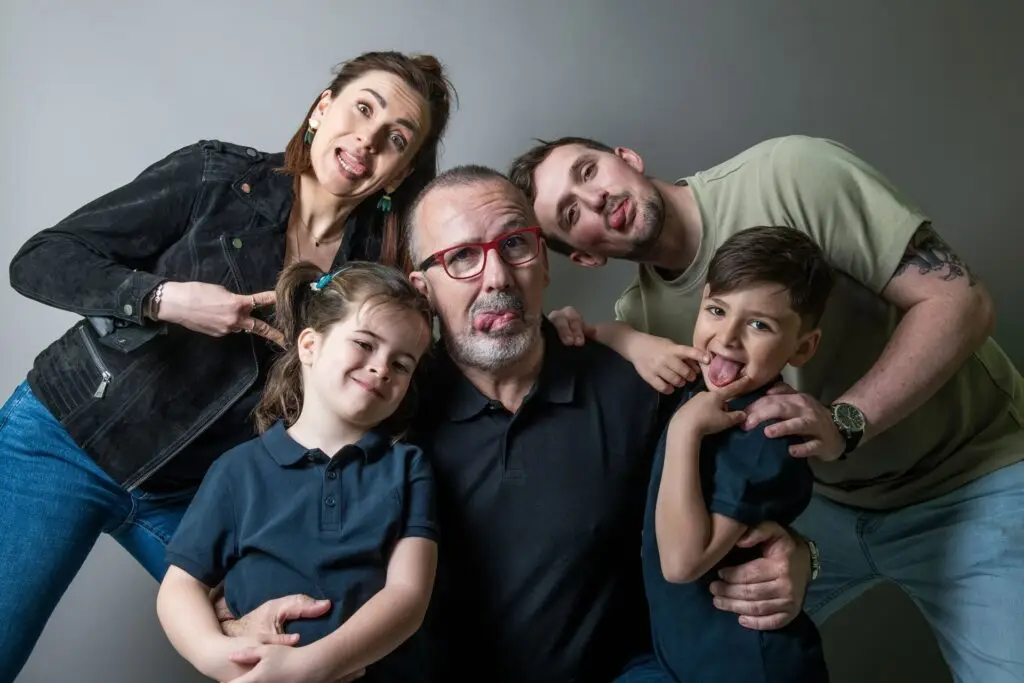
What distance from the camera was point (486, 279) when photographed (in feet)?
5.70

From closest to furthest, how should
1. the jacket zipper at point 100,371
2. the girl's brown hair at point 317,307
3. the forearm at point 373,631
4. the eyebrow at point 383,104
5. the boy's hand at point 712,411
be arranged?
the forearm at point 373,631
the boy's hand at point 712,411
the girl's brown hair at point 317,307
the jacket zipper at point 100,371
the eyebrow at point 383,104

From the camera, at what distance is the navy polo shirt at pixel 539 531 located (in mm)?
1702

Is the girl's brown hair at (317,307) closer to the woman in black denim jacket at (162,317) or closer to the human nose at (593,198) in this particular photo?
the woman in black denim jacket at (162,317)

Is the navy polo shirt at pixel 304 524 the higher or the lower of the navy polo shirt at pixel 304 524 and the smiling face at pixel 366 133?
the lower

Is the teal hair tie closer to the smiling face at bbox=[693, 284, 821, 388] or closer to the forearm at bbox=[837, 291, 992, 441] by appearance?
the smiling face at bbox=[693, 284, 821, 388]

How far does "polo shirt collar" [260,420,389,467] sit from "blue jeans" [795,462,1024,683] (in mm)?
1159

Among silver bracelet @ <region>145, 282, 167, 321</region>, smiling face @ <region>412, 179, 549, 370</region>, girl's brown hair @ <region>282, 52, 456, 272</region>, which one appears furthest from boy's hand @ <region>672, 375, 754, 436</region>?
silver bracelet @ <region>145, 282, 167, 321</region>

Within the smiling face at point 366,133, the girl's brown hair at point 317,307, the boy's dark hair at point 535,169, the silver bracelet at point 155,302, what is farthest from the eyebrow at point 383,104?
the silver bracelet at point 155,302

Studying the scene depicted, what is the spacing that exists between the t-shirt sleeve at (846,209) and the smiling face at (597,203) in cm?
27

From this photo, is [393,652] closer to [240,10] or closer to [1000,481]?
[1000,481]

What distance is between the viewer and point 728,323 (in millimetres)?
1537

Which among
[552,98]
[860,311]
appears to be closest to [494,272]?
[860,311]

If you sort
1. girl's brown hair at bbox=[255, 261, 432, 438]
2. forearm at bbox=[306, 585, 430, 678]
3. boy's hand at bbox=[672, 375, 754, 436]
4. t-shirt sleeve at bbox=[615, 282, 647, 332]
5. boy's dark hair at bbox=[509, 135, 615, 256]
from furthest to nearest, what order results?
t-shirt sleeve at bbox=[615, 282, 647, 332]
boy's dark hair at bbox=[509, 135, 615, 256]
girl's brown hair at bbox=[255, 261, 432, 438]
boy's hand at bbox=[672, 375, 754, 436]
forearm at bbox=[306, 585, 430, 678]

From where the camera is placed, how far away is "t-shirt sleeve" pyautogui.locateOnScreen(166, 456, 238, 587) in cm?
150
